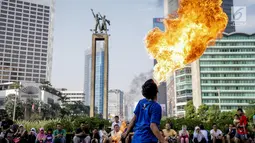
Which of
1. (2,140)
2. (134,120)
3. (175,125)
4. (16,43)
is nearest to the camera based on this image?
(134,120)

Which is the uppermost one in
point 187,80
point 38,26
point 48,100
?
point 38,26

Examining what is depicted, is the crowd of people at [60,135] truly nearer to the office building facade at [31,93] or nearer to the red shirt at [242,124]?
the red shirt at [242,124]

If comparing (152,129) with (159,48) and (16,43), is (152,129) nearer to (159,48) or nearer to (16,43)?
(159,48)

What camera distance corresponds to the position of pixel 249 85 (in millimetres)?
105688

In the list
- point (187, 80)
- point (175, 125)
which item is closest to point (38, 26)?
point (187, 80)

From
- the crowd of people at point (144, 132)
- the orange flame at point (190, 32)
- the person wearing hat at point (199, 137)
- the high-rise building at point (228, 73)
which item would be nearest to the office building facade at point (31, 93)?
the high-rise building at point (228, 73)

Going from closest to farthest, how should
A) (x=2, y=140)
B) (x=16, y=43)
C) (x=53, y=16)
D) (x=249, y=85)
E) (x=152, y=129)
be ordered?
(x=152, y=129) < (x=2, y=140) < (x=249, y=85) < (x=16, y=43) < (x=53, y=16)

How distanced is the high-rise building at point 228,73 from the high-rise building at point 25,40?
346ft

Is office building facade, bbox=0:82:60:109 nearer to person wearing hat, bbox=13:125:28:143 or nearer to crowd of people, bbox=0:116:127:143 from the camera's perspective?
person wearing hat, bbox=13:125:28:143

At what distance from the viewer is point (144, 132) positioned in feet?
12.7

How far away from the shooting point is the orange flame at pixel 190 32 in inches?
552

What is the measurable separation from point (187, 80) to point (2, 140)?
11257 cm

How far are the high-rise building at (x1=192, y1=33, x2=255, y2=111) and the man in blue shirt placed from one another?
103804 millimetres

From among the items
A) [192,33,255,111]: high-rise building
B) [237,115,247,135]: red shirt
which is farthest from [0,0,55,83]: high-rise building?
[237,115,247,135]: red shirt
